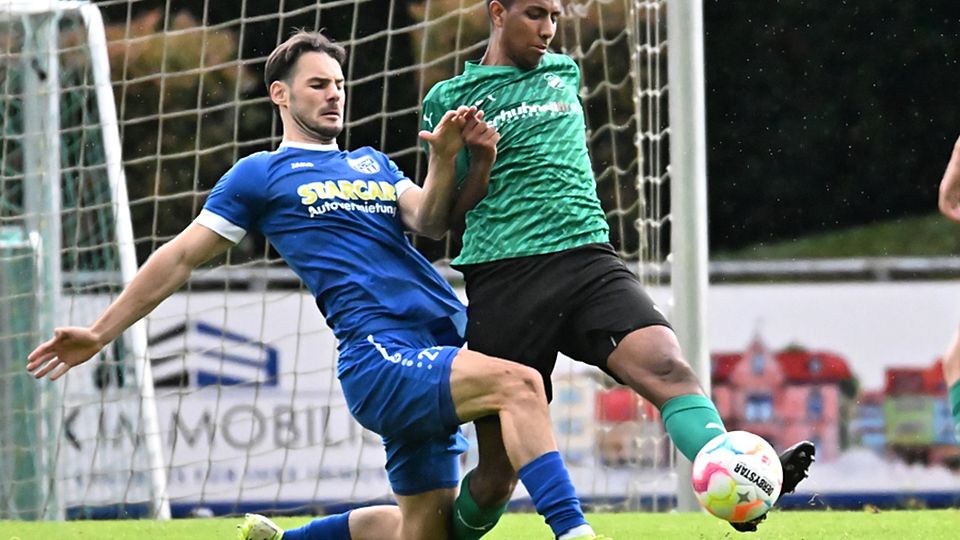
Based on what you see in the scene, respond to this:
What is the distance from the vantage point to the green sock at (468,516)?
199 inches

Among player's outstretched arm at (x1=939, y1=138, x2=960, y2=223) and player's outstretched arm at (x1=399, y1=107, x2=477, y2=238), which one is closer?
player's outstretched arm at (x1=399, y1=107, x2=477, y2=238)

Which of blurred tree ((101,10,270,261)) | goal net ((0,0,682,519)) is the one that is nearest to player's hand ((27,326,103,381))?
goal net ((0,0,682,519))

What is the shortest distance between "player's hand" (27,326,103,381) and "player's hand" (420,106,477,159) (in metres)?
1.13

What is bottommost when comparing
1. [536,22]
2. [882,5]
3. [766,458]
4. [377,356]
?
[766,458]

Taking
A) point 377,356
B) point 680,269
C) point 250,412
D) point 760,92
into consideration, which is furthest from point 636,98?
point 760,92

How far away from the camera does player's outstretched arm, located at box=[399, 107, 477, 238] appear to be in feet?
15.8

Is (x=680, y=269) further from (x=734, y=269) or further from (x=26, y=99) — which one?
(x=734, y=269)

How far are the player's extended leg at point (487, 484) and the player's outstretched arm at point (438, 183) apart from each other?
0.62 meters

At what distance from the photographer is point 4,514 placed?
891 cm

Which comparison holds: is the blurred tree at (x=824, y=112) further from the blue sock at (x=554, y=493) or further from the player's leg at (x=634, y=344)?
the blue sock at (x=554, y=493)

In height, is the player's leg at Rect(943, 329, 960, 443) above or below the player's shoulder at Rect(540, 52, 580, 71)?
below

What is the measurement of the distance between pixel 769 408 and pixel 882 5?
852 centimetres

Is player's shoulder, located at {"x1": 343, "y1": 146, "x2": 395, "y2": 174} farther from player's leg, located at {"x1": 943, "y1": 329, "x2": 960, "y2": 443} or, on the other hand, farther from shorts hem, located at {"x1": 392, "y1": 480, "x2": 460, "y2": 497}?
player's leg, located at {"x1": 943, "y1": 329, "x2": 960, "y2": 443}

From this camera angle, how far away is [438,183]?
194 inches
